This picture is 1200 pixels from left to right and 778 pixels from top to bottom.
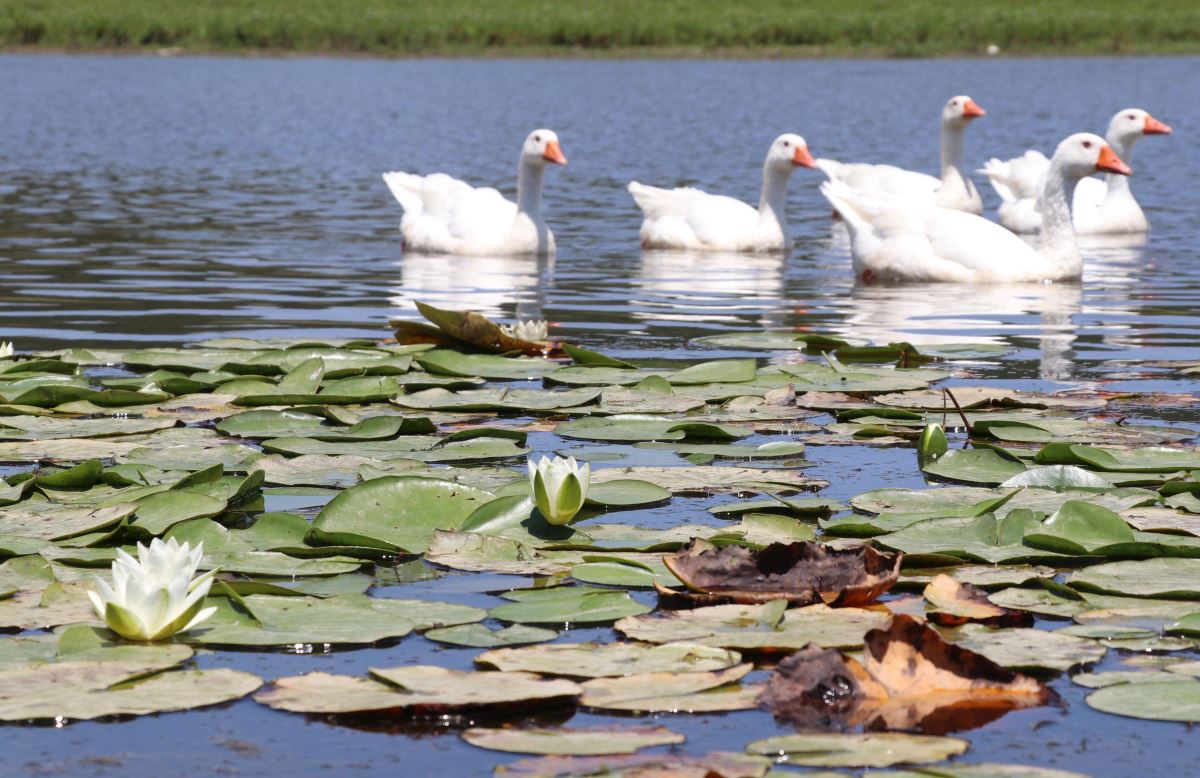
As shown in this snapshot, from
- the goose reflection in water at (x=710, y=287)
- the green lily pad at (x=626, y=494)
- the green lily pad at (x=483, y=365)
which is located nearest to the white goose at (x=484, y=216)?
the goose reflection in water at (x=710, y=287)

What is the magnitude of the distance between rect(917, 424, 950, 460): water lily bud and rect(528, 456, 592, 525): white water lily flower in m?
1.07

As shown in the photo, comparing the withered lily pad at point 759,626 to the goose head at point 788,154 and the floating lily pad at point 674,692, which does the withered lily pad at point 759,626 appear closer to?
the floating lily pad at point 674,692

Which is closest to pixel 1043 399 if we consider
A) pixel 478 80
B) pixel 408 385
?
pixel 408 385

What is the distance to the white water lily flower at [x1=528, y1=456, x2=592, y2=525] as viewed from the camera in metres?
3.60

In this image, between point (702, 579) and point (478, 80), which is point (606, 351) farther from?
point (478, 80)

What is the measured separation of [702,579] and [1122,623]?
2.39 feet

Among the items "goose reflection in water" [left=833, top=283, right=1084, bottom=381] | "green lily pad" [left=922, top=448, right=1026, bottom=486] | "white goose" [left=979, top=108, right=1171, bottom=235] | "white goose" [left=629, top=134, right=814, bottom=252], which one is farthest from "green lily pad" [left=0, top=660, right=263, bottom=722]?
"white goose" [left=979, top=108, right=1171, bottom=235]

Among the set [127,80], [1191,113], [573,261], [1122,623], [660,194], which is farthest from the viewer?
[127,80]

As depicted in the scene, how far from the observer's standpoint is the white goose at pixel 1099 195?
12.4 meters

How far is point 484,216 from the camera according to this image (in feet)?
37.6

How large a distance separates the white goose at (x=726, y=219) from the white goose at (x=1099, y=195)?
1734 millimetres

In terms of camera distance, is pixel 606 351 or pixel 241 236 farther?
pixel 241 236

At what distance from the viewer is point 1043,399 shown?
539 centimetres

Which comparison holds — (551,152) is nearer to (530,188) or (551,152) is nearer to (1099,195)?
(530,188)
